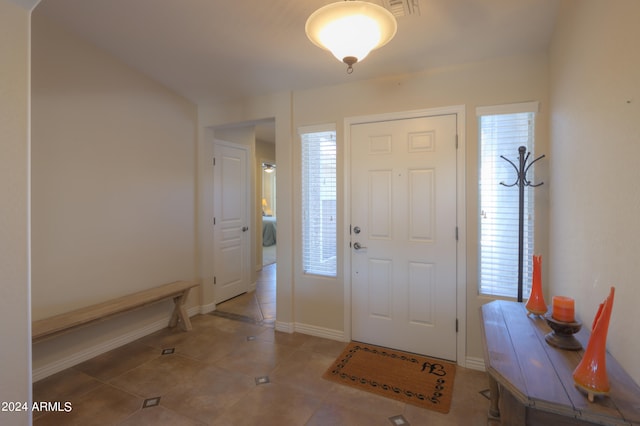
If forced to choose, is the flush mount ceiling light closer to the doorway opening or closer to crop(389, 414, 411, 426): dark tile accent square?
crop(389, 414, 411, 426): dark tile accent square

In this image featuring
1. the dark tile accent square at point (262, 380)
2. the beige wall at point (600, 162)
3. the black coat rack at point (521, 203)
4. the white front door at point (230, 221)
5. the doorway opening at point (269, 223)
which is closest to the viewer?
the beige wall at point (600, 162)

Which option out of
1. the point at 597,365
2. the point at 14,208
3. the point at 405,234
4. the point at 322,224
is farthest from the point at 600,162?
the point at 14,208

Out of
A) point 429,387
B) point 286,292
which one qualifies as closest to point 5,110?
point 286,292

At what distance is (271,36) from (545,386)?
259 centimetres

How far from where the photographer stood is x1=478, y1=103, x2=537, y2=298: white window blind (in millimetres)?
2385

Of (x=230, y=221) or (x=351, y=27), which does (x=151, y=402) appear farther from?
(x=351, y=27)

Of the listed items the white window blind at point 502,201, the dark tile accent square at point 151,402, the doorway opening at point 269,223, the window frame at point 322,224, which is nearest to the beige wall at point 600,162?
the white window blind at point 502,201

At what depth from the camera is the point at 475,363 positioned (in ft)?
8.32

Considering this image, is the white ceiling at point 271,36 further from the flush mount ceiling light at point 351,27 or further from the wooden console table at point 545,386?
the wooden console table at point 545,386

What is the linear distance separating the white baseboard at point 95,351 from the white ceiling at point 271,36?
261cm

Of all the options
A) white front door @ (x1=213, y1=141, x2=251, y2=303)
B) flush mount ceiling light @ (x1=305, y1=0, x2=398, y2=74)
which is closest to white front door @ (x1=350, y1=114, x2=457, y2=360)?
flush mount ceiling light @ (x1=305, y1=0, x2=398, y2=74)

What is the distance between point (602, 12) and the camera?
135 centimetres

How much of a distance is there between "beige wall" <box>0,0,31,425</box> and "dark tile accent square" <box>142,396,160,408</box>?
2.66 ft

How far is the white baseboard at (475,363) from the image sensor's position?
2.52 metres
